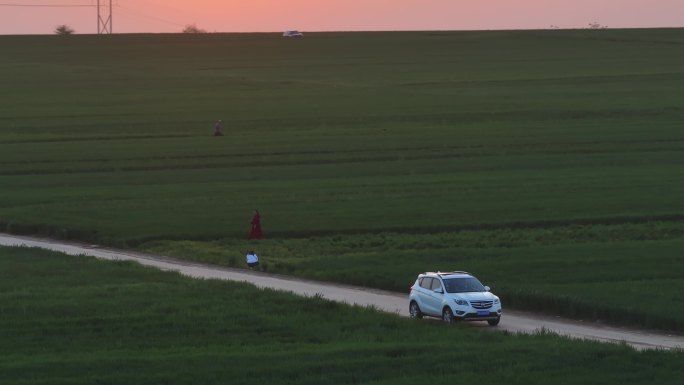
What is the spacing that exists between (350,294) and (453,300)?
639 cm

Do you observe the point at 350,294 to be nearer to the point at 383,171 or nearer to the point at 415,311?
the point at 415,311

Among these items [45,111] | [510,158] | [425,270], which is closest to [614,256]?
[425,270]

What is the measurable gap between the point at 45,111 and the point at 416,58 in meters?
71.2

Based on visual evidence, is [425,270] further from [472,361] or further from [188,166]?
[188,166]

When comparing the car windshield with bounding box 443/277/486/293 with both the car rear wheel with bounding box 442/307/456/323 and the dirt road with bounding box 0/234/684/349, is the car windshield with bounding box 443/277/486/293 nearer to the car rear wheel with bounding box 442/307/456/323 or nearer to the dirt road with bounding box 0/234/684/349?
the car rear wheel with bounding box 442/307/456/323

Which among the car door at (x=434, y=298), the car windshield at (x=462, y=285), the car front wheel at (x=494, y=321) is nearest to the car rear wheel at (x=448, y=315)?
the car door at (x=434, y=298)

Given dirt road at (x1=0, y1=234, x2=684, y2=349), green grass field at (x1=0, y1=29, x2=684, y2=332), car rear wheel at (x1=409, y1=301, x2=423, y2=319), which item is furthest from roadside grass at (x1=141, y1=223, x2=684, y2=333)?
car rear wheel at (x1=409, y1=301, x2=423, y2=319)

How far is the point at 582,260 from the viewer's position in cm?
4538

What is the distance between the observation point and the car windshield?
36344mm

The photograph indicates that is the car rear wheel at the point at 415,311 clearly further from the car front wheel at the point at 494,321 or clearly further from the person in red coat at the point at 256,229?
the person in red coat at the point at 256,229

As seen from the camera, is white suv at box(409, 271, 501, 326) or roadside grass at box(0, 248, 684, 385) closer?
roadside grass at box(0, 248, 684, 385)

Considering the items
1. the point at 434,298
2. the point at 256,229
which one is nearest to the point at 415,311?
the point at 434,298

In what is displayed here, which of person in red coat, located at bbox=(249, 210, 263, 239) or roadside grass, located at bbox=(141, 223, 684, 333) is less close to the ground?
person in red coat, located at bbox=(249, 210, 263, 239)

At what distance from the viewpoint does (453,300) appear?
117 feet
